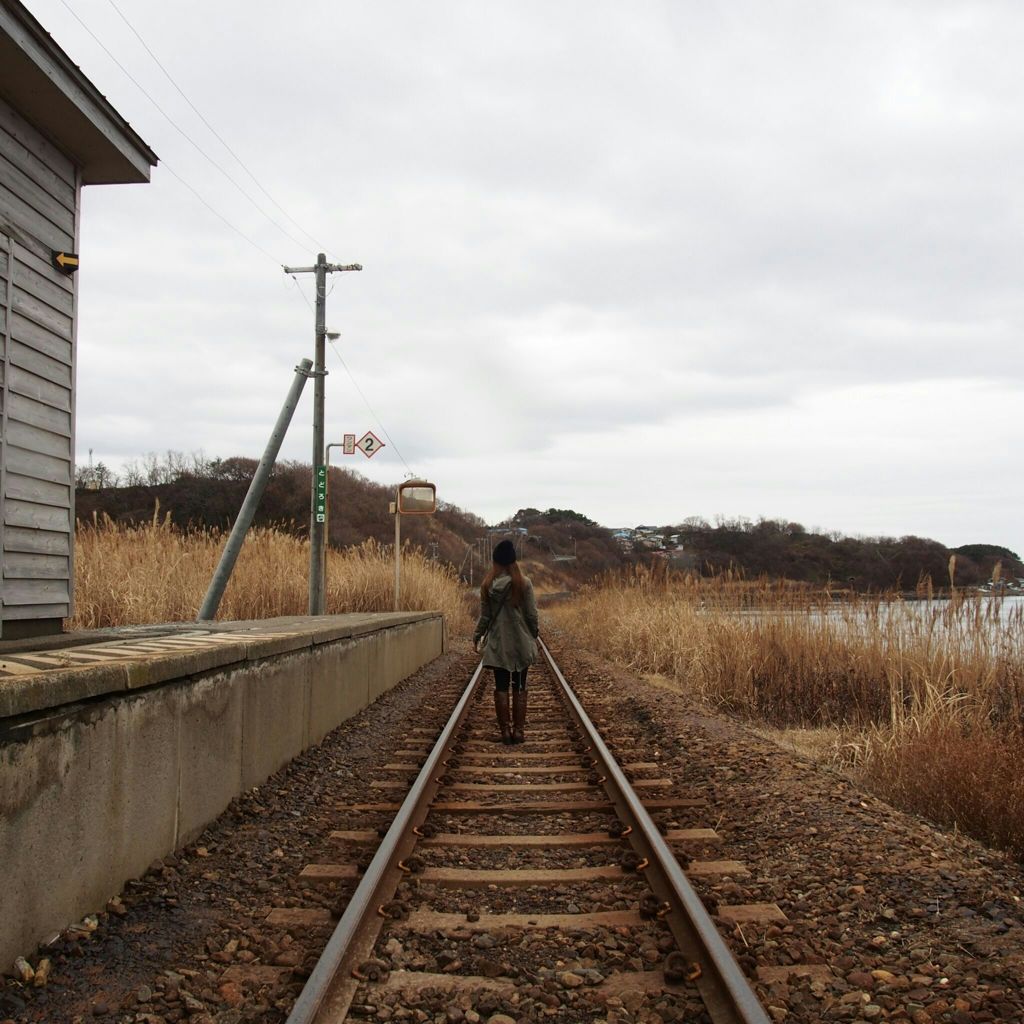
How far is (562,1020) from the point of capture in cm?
292

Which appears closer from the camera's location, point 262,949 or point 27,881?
point 27,881

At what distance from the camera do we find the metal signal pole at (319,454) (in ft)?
47.3

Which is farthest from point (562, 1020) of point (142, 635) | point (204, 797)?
point (142, 635)

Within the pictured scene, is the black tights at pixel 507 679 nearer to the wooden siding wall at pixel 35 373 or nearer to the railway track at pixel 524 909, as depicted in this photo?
the railway track at pixel 524 909

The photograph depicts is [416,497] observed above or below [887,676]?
above

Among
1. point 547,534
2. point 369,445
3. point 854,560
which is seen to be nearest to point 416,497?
point 369,445

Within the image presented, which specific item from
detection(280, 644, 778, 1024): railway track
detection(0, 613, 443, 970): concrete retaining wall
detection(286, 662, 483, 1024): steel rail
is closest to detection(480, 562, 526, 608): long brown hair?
detection(280, 644, 778, 1024): railway track

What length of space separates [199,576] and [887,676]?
8537mm

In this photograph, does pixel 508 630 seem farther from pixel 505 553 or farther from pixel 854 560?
pixel 854 560

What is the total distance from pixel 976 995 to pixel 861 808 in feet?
7.69

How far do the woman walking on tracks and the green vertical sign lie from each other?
7162 mm

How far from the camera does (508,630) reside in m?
7.86

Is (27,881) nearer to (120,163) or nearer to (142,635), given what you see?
(142,635)

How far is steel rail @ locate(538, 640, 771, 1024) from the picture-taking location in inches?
111
